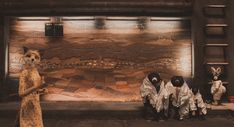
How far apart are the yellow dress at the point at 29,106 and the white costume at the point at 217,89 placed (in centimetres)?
735

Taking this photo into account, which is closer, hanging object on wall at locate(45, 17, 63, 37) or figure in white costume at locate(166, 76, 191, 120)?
figure in white costume at locate(166, 76, 191, 120)

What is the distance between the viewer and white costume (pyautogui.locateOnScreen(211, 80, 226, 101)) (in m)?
14.1

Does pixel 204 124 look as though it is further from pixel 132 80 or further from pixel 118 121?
pixel 132 80

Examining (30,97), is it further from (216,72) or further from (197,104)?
(216,72)

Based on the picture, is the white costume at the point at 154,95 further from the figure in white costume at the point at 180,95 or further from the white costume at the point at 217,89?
the white costume at the point at 217,89

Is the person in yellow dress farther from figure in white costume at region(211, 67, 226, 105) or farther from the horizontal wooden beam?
figure in white costume at region(211, 67, 226, 105)

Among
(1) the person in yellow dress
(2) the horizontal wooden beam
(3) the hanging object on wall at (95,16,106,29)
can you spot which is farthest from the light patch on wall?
(1) the person in yellow dress

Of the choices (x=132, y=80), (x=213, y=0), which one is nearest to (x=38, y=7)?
(x=132, y=80)

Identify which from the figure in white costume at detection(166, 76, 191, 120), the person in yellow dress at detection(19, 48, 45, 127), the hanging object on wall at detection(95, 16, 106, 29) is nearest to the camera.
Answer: the person in yellow dress at detection(19, 48, 45, 127)

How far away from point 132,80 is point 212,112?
3306mm

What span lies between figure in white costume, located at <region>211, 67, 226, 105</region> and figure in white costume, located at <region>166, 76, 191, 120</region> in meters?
1.90

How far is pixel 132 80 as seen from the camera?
15273 millimetres

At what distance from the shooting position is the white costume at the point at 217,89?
14070mm

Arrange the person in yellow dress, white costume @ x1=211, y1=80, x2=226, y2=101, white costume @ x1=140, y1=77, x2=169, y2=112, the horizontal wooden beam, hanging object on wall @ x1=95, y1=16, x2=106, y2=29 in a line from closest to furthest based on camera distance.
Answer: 1. the person in yellow dress
2. white costume @ x1=140, y1=77, x2=169, y2=112
3. white costume @ x1=211, y1=80, x2=226, y2=101
4. the horizontal wooden beam
5. hanging object on wall @ x1=95, y1=16, x2=106, y2=29
